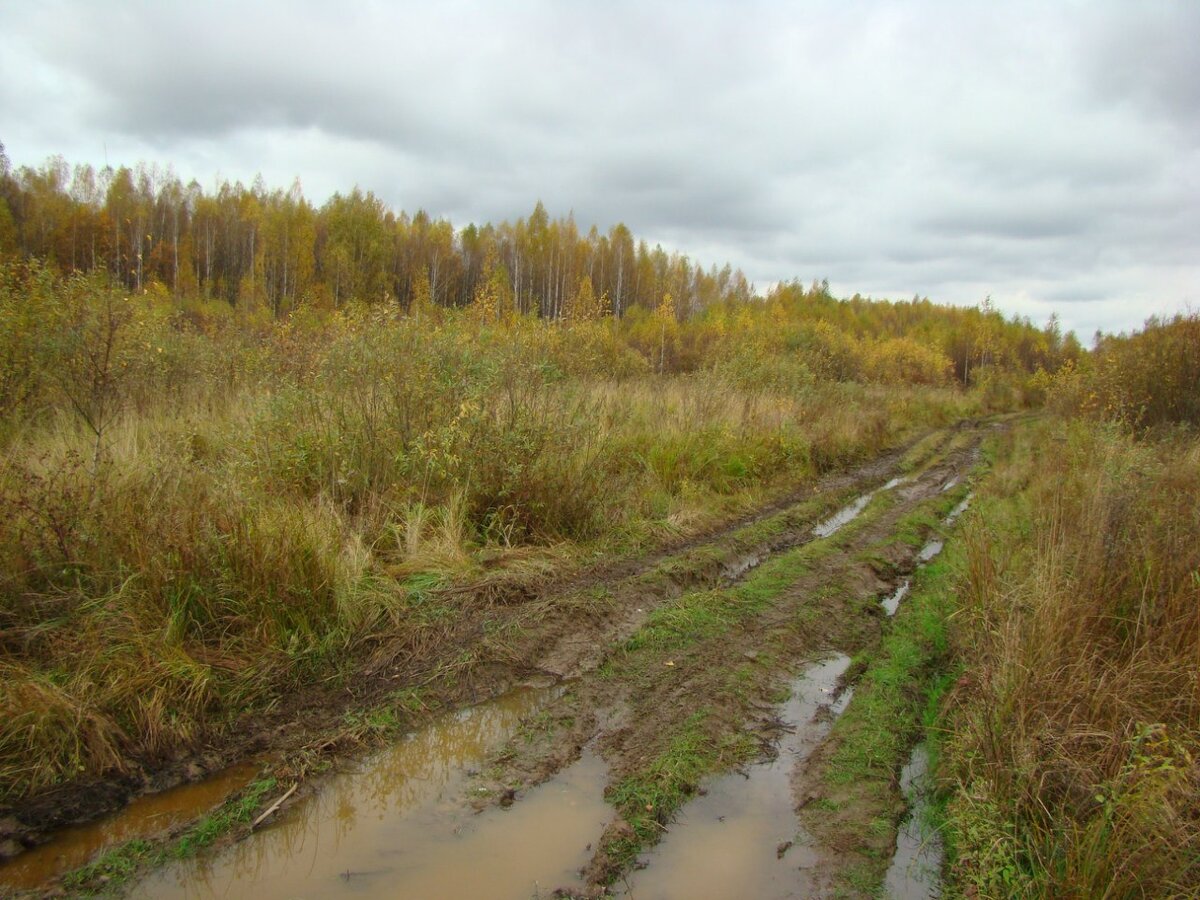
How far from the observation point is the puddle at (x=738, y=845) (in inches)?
116

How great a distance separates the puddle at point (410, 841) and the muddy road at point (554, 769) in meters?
0.01

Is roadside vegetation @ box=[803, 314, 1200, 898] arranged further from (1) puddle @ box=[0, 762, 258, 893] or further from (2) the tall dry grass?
(1) puddle @ box=[0, 762, 258, 893]

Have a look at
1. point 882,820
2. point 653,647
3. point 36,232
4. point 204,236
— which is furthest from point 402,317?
point 204,236

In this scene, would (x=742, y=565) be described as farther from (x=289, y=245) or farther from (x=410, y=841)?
(x=289, y=245)

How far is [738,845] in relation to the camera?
321cm

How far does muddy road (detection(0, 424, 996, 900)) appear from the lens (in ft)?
9.68

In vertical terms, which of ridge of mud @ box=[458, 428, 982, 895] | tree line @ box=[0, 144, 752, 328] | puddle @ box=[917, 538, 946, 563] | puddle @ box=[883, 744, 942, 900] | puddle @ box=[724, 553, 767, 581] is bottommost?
puddle @ box=[883, 744, 942, 900]

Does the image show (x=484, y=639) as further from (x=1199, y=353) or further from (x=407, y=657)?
(x=1199, y=353)

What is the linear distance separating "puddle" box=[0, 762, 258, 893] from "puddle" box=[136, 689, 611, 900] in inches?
13.8

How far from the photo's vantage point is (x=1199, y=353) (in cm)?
1355

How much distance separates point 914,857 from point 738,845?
85 centimetres

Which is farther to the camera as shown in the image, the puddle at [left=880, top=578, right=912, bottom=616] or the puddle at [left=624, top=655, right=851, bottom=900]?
the puddle at [left=880, top=578, right=912, bottom=616]

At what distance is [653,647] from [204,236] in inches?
2208

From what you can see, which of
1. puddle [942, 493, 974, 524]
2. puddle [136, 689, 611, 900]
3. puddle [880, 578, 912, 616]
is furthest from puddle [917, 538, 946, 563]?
puddle [136, 689, 611, 900]
